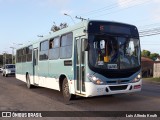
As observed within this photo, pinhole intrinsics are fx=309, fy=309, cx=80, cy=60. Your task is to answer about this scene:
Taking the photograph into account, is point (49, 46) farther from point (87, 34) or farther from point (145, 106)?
point (145, 106)

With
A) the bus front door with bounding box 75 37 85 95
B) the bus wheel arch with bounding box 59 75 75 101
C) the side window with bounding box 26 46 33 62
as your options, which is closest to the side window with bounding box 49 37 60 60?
the bus wheel arch with bounding box 59 75 75 101

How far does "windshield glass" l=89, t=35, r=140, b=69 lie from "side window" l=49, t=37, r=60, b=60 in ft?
11.0

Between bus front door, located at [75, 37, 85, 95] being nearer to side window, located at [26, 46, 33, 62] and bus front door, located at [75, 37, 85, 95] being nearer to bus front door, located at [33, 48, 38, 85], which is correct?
bus front door, located at [33, 48, 38, 85]

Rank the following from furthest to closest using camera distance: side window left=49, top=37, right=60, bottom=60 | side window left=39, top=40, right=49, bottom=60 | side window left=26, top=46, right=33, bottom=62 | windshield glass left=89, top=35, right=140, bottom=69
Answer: side window left=26, top=46, right=33, bottom=62
side window left=39, top=40, right=49, bottom=60
side window left=49, top=37, right=60, bottom=60
windshield glass left=89, top=35, right=140, bottom=69

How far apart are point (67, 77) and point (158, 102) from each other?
3.75 meters

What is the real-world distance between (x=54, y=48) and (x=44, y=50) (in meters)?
1.92

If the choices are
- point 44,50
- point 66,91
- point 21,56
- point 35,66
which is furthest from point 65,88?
point 21,56

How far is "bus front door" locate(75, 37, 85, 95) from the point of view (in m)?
11.4

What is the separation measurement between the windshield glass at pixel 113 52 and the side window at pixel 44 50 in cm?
531

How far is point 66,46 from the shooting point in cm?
1310

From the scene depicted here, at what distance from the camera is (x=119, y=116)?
9.32m

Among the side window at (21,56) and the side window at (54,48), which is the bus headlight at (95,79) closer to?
the side window at (54,48)

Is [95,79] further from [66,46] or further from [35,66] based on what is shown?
[35,66]

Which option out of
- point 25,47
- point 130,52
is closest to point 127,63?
point 130,52
